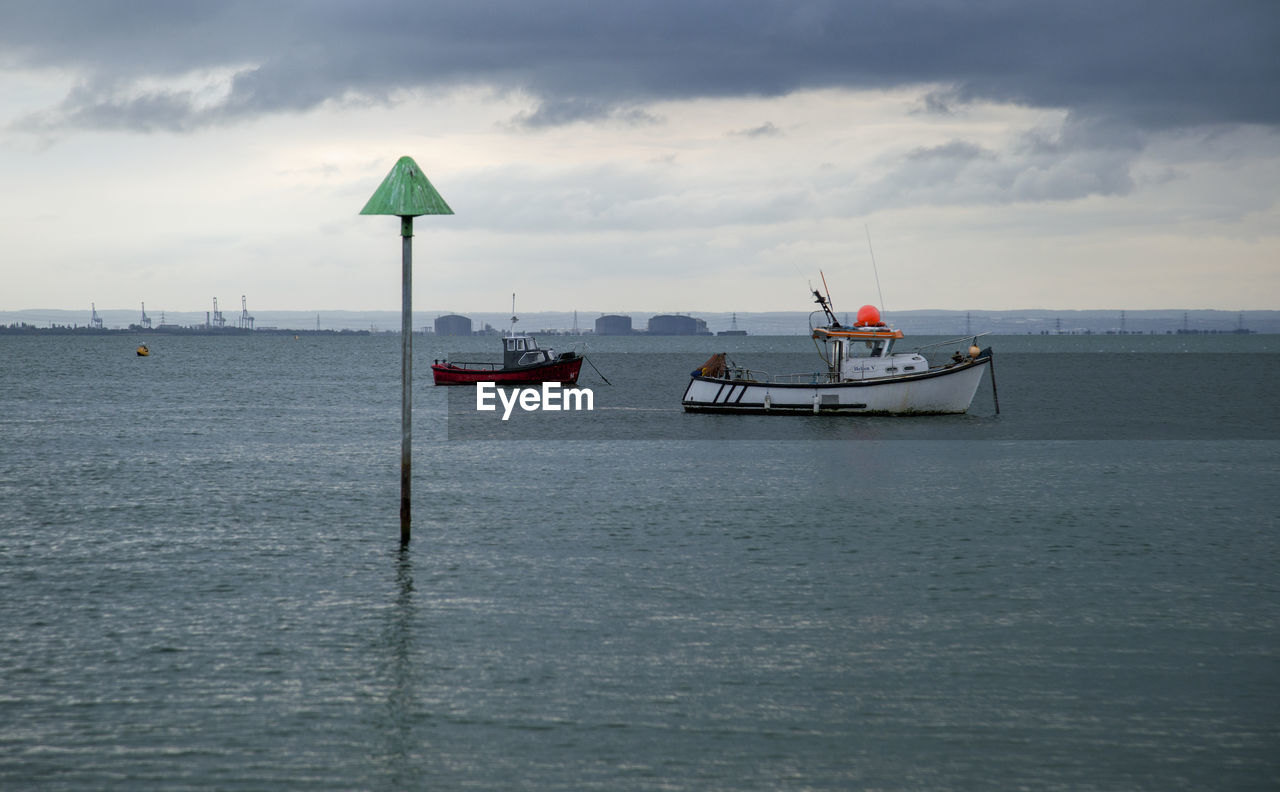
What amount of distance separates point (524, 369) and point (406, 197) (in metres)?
66.4

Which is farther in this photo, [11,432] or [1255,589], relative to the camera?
[11,432]

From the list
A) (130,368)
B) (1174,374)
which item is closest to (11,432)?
(130,368)

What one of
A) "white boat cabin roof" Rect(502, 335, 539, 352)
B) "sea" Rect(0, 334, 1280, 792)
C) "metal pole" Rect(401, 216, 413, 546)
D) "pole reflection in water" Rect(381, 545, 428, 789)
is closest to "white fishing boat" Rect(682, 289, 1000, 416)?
"sea" Rect(0, 334, 1280, 792)

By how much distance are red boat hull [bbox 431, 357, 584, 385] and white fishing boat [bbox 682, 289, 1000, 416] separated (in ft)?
89.8

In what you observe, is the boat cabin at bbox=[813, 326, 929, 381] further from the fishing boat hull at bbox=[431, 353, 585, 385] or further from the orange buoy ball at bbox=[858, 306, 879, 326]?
the fishing boat hull at bbox=[431, 353, 585, 385]

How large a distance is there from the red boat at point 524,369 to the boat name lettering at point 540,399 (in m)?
0.80

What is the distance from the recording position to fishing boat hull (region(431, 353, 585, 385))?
90438mm

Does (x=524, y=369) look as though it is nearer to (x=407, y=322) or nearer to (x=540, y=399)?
(x=540, y=399)

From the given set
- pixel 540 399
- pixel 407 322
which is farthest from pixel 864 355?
pixel 407 322

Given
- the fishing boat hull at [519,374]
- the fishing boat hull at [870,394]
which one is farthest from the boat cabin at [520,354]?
the fishing boat hull at [870,394]

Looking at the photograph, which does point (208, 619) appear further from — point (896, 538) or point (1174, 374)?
point (1174, 374)

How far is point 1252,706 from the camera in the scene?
15055 millimetres

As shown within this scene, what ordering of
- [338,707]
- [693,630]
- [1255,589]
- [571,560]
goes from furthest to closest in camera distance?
[571,560] < [1255,589] < [693,630] < [338,707]

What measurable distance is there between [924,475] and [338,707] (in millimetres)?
30132
